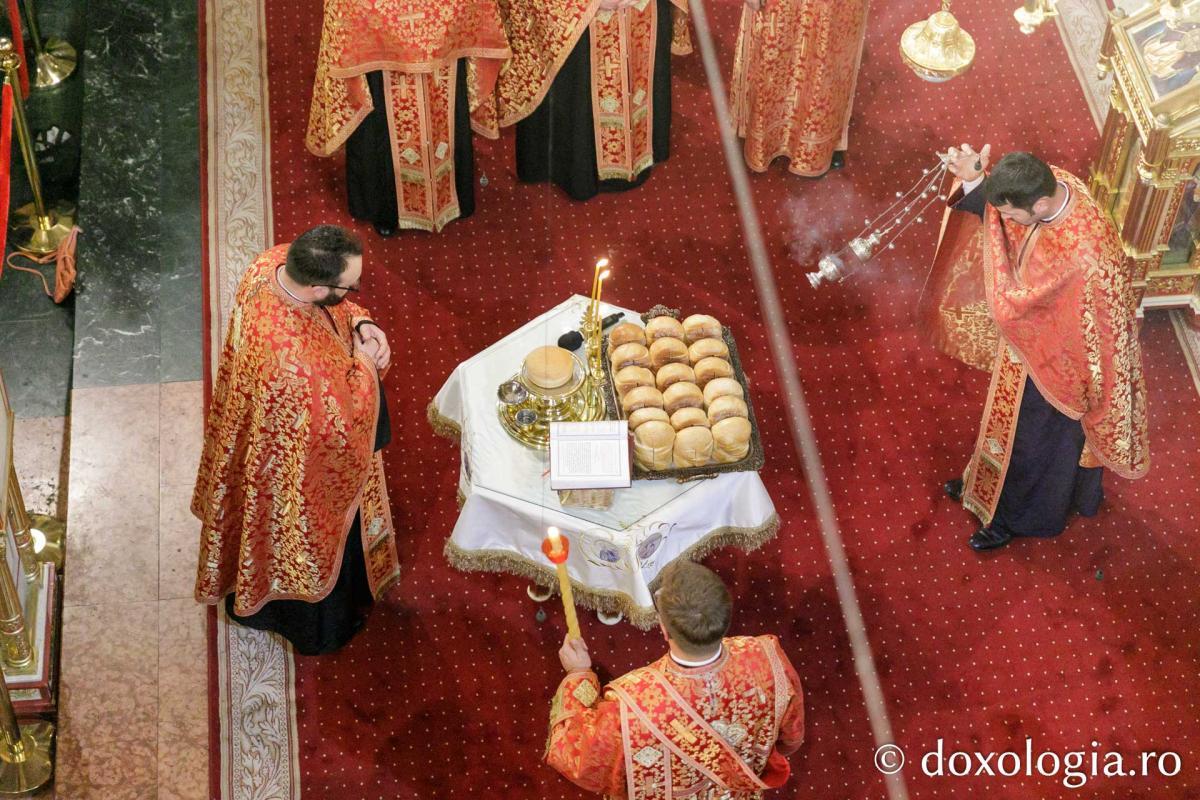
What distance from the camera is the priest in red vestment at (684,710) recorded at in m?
4.73

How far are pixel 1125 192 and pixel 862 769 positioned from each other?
2693 millimetres

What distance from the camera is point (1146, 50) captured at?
23.2 feet

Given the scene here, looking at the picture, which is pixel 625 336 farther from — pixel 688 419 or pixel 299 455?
pixel 299 455

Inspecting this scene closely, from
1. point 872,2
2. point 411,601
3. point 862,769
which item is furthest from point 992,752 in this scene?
point 872,2

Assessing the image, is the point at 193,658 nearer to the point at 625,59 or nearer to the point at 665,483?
the point at 665,483

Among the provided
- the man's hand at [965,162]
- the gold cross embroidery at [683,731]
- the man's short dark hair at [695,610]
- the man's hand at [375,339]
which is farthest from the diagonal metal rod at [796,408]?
the man's hand at [375,339]

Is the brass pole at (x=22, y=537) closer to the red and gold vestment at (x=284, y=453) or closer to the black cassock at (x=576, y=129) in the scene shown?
the red and gold vestment at (x=284, y=453)

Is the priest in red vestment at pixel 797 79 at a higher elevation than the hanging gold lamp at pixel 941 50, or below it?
below

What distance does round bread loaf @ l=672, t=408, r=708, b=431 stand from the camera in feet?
19.8

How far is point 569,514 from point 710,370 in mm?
708

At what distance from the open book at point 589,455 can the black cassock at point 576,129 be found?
6.56ft

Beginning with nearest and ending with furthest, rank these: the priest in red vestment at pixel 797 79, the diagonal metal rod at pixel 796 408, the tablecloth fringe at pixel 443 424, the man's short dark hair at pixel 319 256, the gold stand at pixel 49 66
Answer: the man's short dark hair at pixel 319 256 < the diagonal metal rod at pixel 796 408 < the tablecloth fringe at pixel 443 424 < the priest in red vestment at pixel 797 79 < the gold stand at pixel 49 66

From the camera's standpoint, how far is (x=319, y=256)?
17.2 ft

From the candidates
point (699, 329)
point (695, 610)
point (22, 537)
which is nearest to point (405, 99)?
point (699, 329)
